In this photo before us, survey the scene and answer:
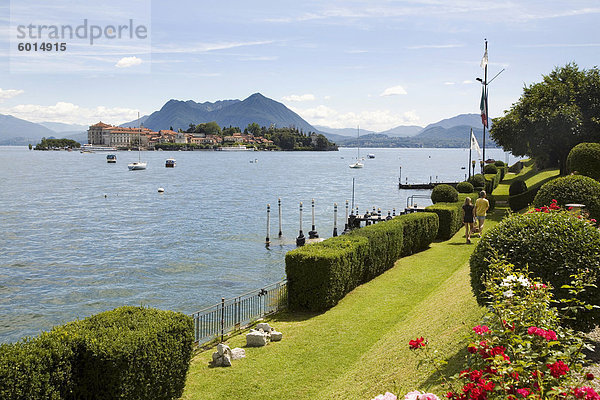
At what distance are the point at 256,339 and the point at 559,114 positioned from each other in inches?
1301

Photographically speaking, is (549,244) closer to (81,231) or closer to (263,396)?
(263,396)

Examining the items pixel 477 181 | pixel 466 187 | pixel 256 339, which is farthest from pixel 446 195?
pixel 256 339

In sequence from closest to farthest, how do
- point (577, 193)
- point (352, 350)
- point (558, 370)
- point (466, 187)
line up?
point (558, 370), point (352, 350), point (577, 193), point (466, 187)

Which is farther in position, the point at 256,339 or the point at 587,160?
the point at 587,160

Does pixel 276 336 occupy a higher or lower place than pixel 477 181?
lower

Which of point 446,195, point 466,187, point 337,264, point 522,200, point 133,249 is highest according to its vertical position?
point 466,187

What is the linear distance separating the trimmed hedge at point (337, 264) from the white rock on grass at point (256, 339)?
3016mm

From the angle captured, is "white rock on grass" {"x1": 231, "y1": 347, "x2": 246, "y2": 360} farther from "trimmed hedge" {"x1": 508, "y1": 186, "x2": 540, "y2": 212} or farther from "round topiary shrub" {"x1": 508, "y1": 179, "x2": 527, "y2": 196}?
"round topiary shrub" {"x1": 508, "y1": 179, "x2": 527, "y2": 196}

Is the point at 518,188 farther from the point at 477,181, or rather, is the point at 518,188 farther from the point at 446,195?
the point at 477,181

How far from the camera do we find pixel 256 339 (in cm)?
1272

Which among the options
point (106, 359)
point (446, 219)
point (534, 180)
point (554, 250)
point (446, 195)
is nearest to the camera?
point (554, 250)

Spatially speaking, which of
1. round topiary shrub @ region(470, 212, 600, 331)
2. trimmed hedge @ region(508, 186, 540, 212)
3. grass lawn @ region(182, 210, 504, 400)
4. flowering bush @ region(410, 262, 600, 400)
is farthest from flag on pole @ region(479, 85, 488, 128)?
flowering bush @ region(410, 262, 600, 400)

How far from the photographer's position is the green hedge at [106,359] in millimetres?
7004

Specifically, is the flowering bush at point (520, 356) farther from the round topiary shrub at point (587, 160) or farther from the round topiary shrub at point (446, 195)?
the round topiary shrub at point (446, 195)
